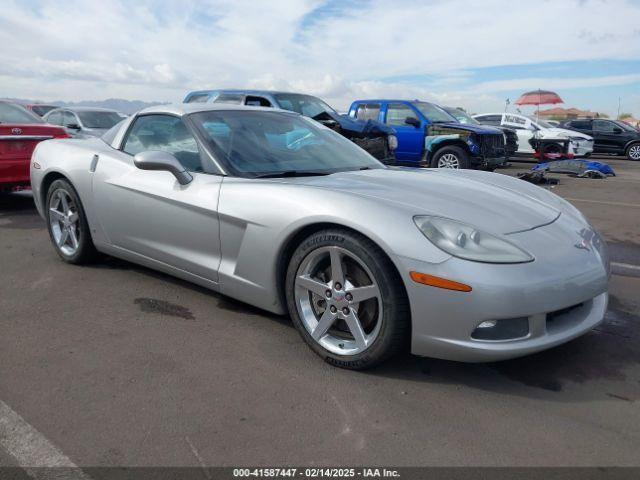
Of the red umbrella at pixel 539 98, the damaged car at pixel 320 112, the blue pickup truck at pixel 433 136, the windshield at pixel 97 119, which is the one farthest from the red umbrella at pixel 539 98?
the windshield at pixel 97 119

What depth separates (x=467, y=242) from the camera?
250 centimetres

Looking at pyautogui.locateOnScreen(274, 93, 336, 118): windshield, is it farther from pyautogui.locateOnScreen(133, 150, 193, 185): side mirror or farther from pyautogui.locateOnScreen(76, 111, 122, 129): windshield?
pyautogui.locateOnScreen(133, 150, 193, 185): side mirror

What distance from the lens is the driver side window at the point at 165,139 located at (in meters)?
3.54

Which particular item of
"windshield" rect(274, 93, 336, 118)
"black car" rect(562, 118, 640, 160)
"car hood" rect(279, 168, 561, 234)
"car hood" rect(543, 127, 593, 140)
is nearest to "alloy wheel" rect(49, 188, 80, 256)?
"car hood" rect(279, 168, 561, 234)

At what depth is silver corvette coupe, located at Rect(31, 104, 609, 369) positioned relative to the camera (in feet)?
8.03

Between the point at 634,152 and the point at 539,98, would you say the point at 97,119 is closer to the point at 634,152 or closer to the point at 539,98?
the point at 634,152

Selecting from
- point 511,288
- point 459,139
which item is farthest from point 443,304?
point 459,139

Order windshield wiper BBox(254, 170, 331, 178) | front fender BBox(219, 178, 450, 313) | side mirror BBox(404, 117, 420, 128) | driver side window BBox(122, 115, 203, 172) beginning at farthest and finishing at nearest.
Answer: side mirror BBox(404, 117, 420, 128), driver side window BBox(122, 115, 203, 172), windshield wiper BBox(254, 170, 331, 178), front fender BBox(219, 178, 450, 313)

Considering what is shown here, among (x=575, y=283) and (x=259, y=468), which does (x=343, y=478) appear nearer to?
(x=259, y=468)

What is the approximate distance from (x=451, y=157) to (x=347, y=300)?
8.89m

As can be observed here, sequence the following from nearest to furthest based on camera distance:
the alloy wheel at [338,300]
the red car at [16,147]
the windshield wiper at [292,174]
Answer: the alloy wheel at [338,300] → the windshield wiper at [292,174] → the red car at [16,147]

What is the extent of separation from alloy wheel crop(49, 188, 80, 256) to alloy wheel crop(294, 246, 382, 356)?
91.6 inches

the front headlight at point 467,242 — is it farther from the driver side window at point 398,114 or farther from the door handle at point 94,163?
the driver side window at point 398,114

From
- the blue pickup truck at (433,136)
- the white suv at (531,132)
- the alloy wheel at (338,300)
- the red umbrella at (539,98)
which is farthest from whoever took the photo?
the red umbrella at (539,98)
